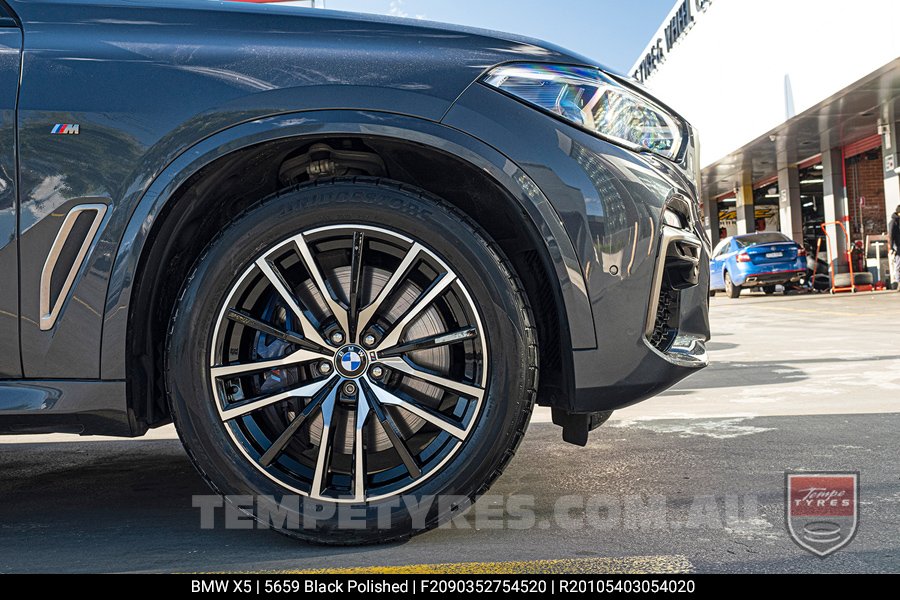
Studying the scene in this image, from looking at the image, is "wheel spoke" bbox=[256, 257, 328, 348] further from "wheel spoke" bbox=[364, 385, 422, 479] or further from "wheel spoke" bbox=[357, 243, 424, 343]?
"wheel spoke" bbox=[364, 385, 422, 479]

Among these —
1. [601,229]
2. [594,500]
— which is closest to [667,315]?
[601,229]

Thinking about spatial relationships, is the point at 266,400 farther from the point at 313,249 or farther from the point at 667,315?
the point at 667,315

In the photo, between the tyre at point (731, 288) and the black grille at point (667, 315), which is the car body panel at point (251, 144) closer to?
the black grille at point (667, 315)

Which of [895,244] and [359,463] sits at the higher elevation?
[895,244]

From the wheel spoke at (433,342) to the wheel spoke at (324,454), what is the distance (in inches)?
7.7

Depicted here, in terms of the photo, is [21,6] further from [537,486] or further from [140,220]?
[537,486]

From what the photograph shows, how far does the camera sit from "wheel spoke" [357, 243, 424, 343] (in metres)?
2.16

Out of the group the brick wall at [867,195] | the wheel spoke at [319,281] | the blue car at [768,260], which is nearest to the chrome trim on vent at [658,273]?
the wheel spoke at [319,281]

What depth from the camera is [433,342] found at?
2.15 meters

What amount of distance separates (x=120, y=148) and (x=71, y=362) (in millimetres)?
562

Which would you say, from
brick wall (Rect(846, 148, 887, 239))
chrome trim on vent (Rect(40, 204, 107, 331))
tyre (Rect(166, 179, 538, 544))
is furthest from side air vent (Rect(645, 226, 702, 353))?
brick wall (Rect(846, 148, 887, 239))

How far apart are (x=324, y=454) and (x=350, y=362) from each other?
0.24m
